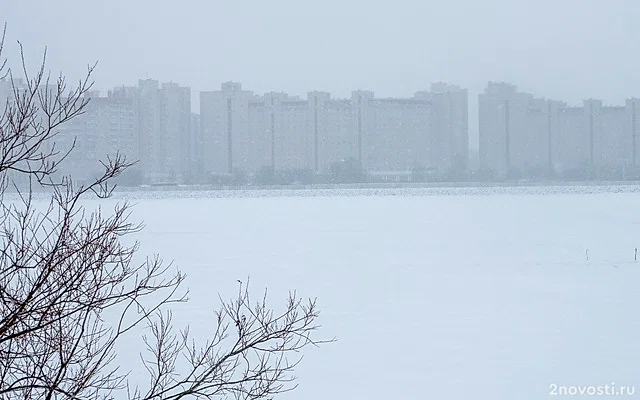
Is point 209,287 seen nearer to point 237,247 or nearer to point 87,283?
A: point 237,247

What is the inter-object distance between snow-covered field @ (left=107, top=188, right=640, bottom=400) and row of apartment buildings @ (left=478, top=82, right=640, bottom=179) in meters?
51.6

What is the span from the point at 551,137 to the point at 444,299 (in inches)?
2598

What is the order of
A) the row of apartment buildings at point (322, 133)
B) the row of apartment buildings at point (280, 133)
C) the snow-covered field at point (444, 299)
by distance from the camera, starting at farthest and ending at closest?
the row of apartment buildings at point (322, 133)
the row of apartment buildings at point (280, 133)
the snow-covered field at point (444, 299)

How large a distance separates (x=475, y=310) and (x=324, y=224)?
12839mm

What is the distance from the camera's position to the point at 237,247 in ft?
47.6

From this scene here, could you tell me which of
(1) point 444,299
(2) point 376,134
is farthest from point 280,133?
(1) point 444,299

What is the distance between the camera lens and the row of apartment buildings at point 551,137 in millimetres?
68375

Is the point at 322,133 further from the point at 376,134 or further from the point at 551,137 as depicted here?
the point at 551,137

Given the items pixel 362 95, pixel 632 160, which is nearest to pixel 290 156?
pixel 362 95

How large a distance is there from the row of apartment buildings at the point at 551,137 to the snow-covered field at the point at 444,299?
51624 millimetres

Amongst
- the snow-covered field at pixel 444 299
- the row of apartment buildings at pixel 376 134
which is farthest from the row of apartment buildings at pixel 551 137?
the snow-covered field at pixel 444 299

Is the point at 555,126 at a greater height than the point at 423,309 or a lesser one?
greater

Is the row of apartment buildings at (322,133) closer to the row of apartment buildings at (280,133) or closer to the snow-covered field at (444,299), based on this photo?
the row of apartment buildings at (280,133)

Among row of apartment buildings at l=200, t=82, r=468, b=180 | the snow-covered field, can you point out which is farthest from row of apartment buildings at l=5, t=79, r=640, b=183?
the snow-covered field
